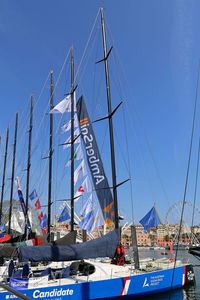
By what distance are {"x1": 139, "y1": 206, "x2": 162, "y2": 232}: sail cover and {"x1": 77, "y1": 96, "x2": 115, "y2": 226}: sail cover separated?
22744 mm

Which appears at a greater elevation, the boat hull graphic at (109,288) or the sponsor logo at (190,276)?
the boat hull graphic at (109,288)

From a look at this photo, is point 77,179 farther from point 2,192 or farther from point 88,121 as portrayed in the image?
point 2,192

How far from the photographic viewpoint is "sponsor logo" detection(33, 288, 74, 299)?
537 inches

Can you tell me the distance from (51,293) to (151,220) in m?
28.5

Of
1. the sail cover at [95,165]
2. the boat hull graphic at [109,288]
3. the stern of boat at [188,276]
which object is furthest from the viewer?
the stern of boat at [188,276]

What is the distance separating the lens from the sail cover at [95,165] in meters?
18.6

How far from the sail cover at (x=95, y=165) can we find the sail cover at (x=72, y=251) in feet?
7.59

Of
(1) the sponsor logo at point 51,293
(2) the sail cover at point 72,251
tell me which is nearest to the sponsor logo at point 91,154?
(2) the sail cover at point 72,251

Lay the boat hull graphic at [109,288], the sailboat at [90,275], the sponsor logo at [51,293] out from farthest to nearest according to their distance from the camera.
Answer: the sailboat at [90,275]
the boat hull graphic at [109,288]
the sponsor logo at [51,293]

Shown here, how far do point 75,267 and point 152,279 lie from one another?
3950mm

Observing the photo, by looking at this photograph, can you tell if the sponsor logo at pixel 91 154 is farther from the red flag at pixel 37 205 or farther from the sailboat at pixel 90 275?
the red flag at pixel 37 205

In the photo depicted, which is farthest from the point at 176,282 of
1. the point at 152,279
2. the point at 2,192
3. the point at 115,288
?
the point at 2,192

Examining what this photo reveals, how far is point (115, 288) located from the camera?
15.1m

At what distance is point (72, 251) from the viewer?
15000mm
